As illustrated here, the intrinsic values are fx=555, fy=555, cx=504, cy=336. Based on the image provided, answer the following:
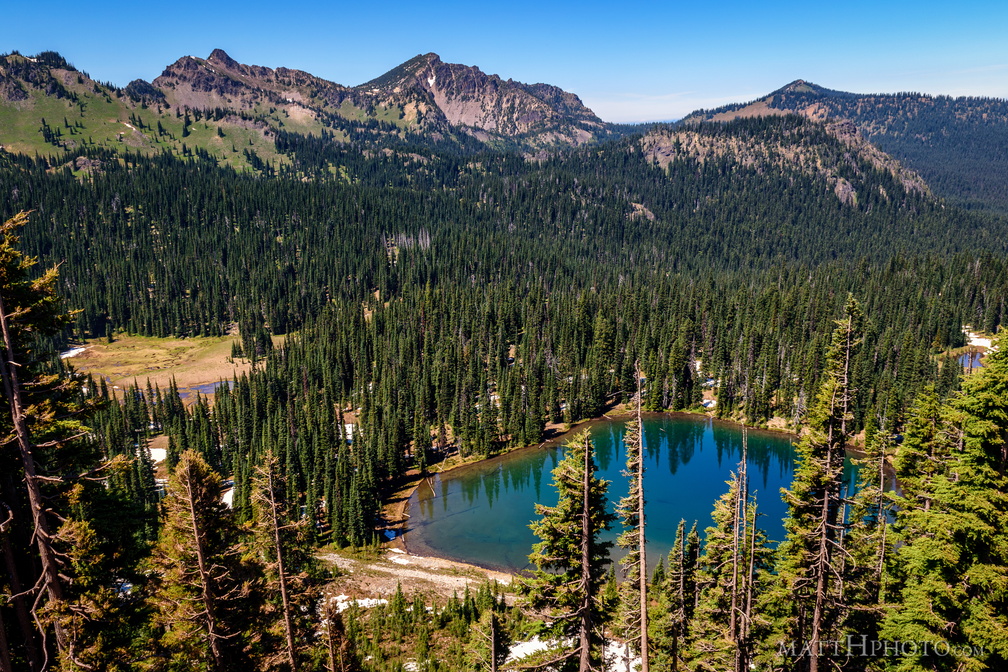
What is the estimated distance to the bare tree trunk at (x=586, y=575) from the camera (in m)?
18.7

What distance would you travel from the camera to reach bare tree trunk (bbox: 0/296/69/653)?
14906 millimetres

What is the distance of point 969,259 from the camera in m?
194

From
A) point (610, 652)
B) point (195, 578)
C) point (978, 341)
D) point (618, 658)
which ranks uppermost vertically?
point (195, 578)

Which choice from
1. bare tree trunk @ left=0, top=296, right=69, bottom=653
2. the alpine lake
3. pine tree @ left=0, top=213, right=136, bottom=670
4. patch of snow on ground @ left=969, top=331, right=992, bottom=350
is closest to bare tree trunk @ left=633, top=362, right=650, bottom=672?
pine tree @ left=0, top=213, right=136, bottom=670

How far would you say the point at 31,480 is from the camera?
14.9m

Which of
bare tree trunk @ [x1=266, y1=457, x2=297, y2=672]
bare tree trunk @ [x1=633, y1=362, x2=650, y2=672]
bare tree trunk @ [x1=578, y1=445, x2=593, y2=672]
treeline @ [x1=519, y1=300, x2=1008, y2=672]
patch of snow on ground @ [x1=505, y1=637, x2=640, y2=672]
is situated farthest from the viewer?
patch of snow on ground @ [x1=505, y1=637, x2=640, y2=672]

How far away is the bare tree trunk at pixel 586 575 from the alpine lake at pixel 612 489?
3999cm

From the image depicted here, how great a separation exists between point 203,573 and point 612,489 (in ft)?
244

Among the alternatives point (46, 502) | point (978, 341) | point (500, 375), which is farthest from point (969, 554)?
point (978, 341)

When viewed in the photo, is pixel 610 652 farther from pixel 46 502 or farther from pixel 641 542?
pixel 46 502

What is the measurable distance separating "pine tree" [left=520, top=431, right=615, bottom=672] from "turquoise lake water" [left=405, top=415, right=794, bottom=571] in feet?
160

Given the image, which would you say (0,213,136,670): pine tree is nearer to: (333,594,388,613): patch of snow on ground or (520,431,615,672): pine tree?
(520,431,615,672): pine tree

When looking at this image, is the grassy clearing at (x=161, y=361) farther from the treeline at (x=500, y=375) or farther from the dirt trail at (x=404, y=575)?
the dirt trail at (x=404, y=575)

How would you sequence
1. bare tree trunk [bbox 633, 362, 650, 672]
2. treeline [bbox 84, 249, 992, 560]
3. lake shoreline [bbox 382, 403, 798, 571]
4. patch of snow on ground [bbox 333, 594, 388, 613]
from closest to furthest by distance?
1. bare tree trunk [bbox 633, 362, 650, 672]
2. patch of snow on ground [bbox 333, 594, 388, 613]
3. lake shoreline [bbox 382, 403, 798, 571]
4. treeline [bbox 84, 249, 992, 560]
